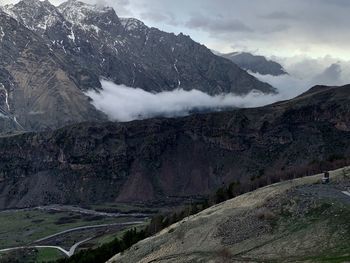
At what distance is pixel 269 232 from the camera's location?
78500 mm

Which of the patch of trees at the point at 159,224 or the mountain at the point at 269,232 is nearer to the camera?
the mountain at the point at 269,232

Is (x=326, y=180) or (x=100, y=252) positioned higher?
(x=326, y=180)

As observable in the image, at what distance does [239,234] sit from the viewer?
82062mm

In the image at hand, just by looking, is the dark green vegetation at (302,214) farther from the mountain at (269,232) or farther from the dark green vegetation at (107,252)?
the dark green vegetation at (107,252)

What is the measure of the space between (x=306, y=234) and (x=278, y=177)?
11392cm

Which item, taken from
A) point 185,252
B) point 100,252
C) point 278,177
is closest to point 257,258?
point 185,252

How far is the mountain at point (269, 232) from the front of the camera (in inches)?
2670

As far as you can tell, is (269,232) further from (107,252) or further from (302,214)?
(107,252)

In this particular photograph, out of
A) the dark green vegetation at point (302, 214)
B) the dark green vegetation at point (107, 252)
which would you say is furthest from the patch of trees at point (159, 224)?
the dark green vegetation at point (302, 214)

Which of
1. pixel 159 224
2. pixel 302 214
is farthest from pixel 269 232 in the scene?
pixel 159 224

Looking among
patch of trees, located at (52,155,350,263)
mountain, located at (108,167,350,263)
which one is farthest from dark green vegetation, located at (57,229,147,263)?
mountain, located at (108,167,350,263)

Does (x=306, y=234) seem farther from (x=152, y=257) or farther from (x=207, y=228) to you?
(x=152, y=257)

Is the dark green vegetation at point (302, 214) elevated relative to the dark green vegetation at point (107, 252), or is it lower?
elevated

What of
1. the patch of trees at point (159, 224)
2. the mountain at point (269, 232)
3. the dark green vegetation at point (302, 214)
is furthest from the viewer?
the patch of trees at point (159, 224)
